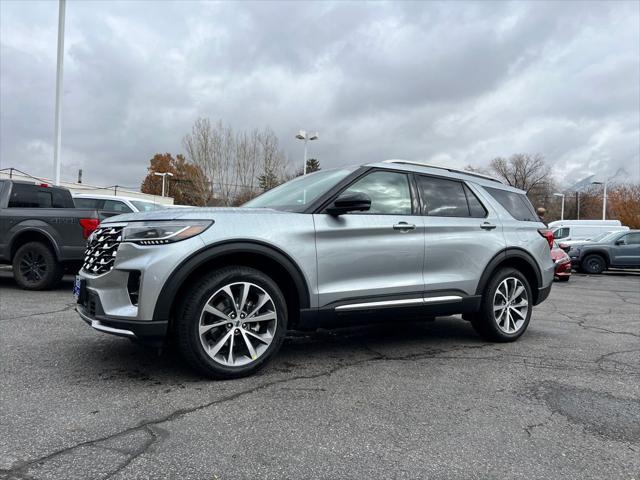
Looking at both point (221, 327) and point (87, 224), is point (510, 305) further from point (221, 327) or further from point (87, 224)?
point (87, 224)

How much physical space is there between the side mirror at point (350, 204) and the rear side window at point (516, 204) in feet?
6.76

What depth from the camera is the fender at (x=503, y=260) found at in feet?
15.9

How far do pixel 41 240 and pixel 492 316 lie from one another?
6.66 metres

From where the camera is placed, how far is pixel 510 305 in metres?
5.10

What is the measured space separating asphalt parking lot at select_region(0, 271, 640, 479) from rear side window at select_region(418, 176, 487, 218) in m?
1.34

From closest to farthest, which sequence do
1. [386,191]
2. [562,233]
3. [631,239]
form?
[386,191] → [631,239] → [562,233]

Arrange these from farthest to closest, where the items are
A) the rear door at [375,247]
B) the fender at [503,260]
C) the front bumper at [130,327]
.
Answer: the fender at [503,260]
the rear door at [375,247]
the front bumper at [130,327]

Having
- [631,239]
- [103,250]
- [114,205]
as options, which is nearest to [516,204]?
[103,250]

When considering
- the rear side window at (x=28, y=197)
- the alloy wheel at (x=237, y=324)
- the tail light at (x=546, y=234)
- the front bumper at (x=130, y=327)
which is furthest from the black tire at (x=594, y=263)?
the front bumper at (x=130, y=327)

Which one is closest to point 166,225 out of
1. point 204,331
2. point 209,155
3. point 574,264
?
point 204,331

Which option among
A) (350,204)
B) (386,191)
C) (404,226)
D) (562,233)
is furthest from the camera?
(562,233)

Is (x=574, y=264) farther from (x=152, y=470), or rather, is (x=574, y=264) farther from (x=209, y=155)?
(x=209, y=155)

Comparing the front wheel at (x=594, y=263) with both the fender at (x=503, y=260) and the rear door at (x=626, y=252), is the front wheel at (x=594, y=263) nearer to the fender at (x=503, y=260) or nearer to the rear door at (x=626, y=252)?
the rear door at (x=626, y=252)

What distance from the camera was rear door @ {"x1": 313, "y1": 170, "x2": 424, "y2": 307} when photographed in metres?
3.91
